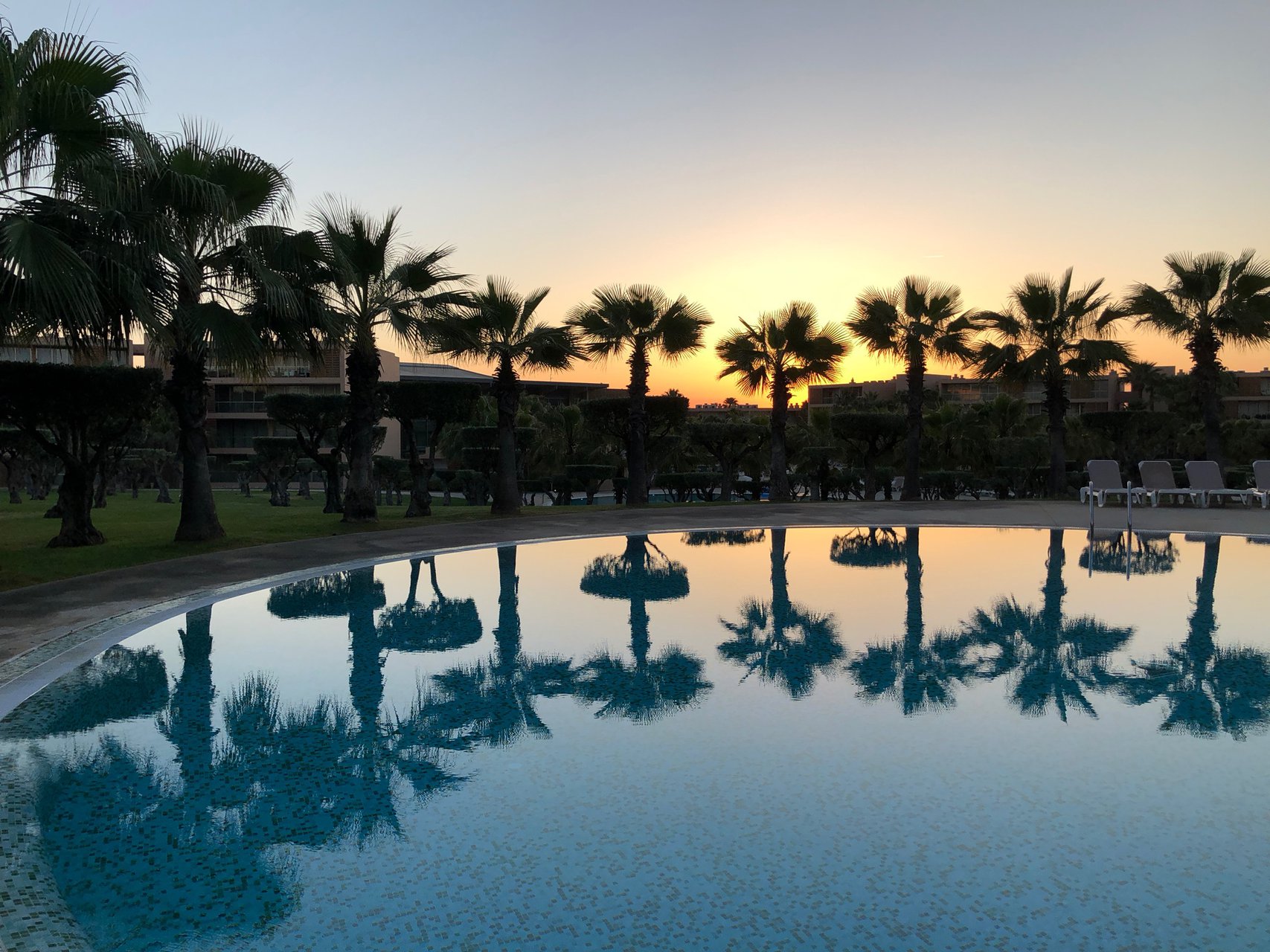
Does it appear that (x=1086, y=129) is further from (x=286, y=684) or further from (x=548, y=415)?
(x=548, y=415)

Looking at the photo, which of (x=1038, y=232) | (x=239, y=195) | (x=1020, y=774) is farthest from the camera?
(x=1038, y=232)

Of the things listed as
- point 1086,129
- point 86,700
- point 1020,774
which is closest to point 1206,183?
point 1086,129

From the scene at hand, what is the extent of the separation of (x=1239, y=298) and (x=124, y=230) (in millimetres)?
28308

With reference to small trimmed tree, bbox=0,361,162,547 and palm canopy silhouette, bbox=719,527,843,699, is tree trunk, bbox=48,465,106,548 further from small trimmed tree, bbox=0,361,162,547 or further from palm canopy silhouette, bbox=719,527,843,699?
palm canopy silhouette, bbox=719,527,843,699

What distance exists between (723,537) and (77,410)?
12.5m

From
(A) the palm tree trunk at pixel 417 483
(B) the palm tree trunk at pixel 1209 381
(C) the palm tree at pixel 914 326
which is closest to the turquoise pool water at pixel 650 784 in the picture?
(A) the palm tree trunk at pixel 417 483

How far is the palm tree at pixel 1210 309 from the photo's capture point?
25.0 meters

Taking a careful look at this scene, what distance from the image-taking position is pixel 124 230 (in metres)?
11.9

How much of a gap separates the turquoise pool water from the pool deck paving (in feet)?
1.71

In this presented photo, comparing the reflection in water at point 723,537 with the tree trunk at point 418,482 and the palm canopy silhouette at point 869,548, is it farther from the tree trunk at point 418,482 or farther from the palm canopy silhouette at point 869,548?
the tree trunk at point 418,482

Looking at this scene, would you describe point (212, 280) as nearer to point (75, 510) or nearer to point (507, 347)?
point (75, 510)

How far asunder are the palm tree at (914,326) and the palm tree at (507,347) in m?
9.78

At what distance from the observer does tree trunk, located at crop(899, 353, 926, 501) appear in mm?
27500

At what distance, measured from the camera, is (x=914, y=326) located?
27172mm
